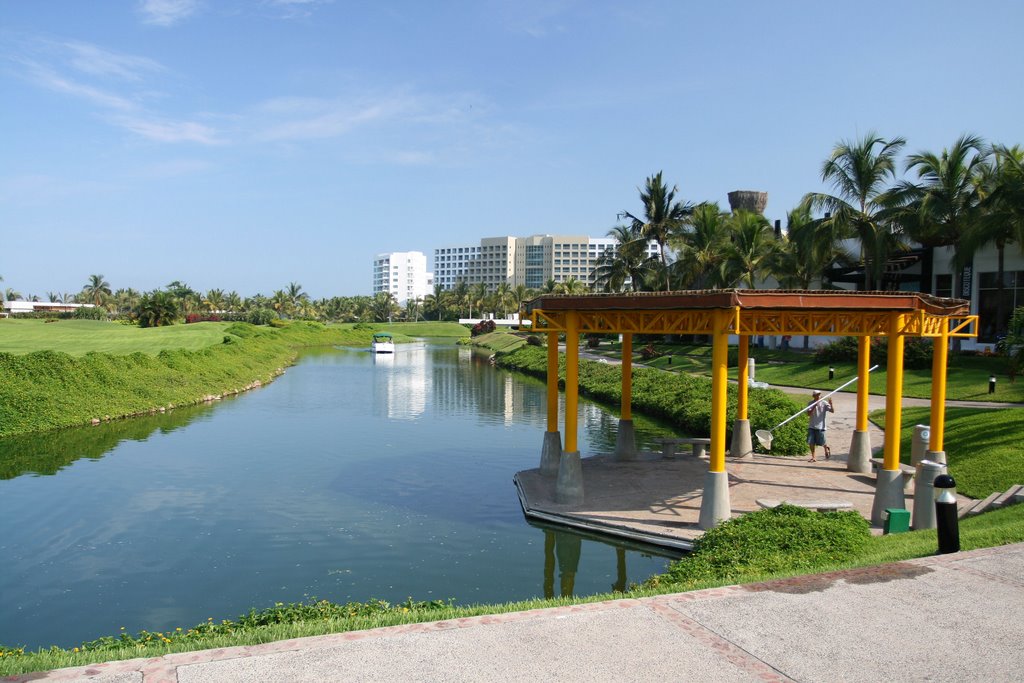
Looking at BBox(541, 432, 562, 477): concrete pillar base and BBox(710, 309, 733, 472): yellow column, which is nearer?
BBox(710, 309, 733, 472): yellow column

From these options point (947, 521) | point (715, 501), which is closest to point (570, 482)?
point (715, 501)

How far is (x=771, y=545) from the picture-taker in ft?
36.2

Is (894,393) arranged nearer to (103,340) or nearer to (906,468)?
(906,468)

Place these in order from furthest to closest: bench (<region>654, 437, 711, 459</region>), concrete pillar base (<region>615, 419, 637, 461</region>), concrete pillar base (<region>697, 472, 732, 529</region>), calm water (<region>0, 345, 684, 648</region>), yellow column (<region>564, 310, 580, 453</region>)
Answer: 1. bench (<region>654, 437, 711, 459</region>)
2. concrete pillar base (<region>615, 419, 637, 461</region>)
3. yellow column (<region>564, 310, 580, 453</region>)
4. concrete pillar base (<region>697, 472, 732, 529</region>)
5. calm water (<region>0, 345, 684, 648</region>)

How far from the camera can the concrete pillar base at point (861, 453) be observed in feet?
58.5

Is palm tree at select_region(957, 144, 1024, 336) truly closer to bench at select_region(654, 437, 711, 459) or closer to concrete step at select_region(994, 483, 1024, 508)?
bench at select_region(654, 437, 711, 459)

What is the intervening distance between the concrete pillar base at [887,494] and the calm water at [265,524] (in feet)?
13.9

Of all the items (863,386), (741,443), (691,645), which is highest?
(863,386)

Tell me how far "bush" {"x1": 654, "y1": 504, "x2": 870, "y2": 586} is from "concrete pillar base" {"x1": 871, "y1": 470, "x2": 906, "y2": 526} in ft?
3.76

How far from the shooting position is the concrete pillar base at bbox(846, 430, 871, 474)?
1784cm

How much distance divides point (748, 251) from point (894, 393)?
121 feet

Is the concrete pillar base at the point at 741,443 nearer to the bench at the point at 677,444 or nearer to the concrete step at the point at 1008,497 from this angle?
the bench at the point at 677,444

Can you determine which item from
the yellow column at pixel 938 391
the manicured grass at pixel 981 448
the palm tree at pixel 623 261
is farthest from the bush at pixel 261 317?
the yellow column at pixel 938 391

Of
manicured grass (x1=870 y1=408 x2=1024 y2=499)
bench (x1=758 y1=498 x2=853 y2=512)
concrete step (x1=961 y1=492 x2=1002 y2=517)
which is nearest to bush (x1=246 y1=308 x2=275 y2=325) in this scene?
manicured grass (x1=870 y1=408 x2=1024 y2=499)
